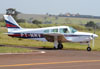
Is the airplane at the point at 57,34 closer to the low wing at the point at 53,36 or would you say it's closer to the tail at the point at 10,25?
the low wing at the point at 53,36

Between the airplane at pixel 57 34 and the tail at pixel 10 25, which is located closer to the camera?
the airplane at pixel 57 34

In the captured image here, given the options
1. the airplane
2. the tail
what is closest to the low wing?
the airplane

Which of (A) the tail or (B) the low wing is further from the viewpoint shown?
(A) the tail

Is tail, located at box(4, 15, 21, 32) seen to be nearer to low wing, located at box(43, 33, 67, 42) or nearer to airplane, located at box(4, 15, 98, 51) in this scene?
airplane, located at box(4, 15, 98, 51)

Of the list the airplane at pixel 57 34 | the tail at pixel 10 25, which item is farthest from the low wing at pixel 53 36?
the tail at pixel 10 25

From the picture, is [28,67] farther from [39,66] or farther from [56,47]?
[56,47]

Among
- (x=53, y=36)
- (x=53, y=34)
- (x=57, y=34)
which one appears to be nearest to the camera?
(x=57, y=34)

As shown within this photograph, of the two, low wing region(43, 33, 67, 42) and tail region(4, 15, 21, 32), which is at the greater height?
tail region(4, 15, 21, 32)

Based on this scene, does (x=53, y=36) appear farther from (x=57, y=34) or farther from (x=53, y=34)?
(x=57, y=34)

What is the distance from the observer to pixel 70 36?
26.1 meters

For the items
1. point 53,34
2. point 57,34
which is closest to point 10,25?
point 53,34

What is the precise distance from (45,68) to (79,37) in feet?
45.2

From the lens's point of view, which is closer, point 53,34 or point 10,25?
point 53,34

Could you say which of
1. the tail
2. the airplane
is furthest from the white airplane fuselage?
the tail
